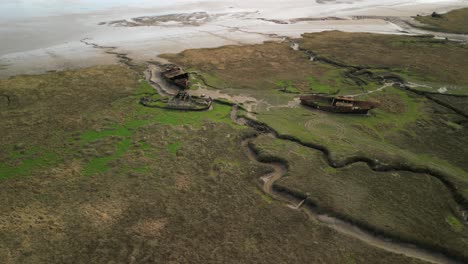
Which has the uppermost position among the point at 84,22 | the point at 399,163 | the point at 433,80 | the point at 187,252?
the point at 84,22

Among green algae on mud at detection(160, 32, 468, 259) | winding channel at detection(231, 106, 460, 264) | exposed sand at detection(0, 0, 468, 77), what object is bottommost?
winding channel at detection(231, 106, 460, 264)

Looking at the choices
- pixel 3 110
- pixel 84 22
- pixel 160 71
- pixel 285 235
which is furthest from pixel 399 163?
pixel 84 22

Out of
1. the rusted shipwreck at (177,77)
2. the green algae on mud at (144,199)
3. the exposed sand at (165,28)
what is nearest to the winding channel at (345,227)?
the green algae on mud at (144,199)

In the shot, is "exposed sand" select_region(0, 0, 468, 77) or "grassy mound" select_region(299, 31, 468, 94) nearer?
"grassy mound" select_region(299, 31, 468, 94)

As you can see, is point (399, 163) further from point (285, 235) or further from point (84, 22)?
point (84, 22)

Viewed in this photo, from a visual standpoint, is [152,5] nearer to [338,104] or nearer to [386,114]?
[338,104]

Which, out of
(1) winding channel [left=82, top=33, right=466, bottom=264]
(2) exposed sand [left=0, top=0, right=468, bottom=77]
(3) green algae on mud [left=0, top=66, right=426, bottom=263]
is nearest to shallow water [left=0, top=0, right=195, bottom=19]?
(2) exposed sand [left=0, top=0, right=468, bottom=77]

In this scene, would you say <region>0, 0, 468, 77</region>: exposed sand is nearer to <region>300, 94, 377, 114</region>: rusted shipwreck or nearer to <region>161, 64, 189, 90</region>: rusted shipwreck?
<region>161, 64, 189, 90</region>: rusted shipwreck
